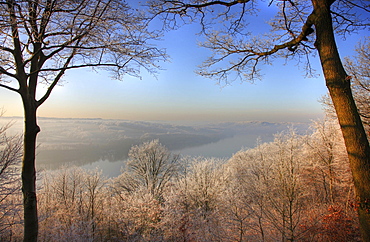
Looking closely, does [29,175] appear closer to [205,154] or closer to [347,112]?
[347,112]

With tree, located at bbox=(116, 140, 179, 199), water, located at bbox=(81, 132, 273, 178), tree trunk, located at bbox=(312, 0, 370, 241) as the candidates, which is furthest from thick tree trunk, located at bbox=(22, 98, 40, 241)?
water, located at bbox=(81, 132, 273, 178)

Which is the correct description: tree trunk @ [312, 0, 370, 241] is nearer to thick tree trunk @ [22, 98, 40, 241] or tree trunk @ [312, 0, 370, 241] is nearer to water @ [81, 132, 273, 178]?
thick tree trunk @ [22, 98, 40, 241]

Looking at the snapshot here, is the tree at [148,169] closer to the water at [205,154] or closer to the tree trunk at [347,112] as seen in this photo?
the water at [205,154]

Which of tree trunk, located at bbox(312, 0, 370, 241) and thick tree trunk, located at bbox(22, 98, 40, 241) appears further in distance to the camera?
thick tree trunk, located at bbox(22, 98, 40, 241)

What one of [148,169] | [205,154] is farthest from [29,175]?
[205,154]

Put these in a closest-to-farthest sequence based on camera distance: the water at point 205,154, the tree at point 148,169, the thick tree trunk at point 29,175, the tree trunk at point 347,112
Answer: the tree trunk at point 347,112
the thick tree trunk at point 29,175
the tree at point 148,169
the water at point 205,154

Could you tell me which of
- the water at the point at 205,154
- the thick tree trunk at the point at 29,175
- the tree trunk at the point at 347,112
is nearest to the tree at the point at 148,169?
the water at the point at 205,154

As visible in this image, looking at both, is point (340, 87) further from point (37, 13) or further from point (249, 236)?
point (249, 236)
